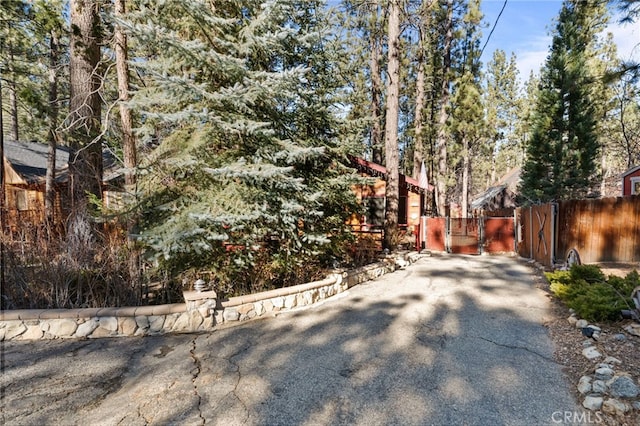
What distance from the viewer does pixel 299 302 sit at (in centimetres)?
532

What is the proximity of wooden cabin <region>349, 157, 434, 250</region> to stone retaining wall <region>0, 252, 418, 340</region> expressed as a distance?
13.6 ft

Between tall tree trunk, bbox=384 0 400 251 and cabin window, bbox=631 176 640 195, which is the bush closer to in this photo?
tall tree trunk, bbox=384 0 400 251

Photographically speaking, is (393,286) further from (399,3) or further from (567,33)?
(567,33)

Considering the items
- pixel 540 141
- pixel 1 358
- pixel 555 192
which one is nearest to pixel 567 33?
pixel 540 141

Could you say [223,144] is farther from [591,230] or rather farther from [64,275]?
[591,230]

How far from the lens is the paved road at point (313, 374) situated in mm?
2568

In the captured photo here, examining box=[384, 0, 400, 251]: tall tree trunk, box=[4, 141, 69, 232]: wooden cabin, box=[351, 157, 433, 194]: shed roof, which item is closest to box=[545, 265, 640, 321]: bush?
box=[384, 0, 400, 251]: tall tree trunk

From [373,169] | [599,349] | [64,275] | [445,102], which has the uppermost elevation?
[445,102]

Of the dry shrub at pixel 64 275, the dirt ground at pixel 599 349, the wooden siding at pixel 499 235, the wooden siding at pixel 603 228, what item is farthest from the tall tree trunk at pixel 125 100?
the wooden siding at pixel 499 235

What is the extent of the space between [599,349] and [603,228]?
642 cm

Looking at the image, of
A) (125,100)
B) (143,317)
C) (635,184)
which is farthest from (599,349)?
(635,184)

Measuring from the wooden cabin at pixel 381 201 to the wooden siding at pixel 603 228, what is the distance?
14.8ft

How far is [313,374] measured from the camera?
3176mm

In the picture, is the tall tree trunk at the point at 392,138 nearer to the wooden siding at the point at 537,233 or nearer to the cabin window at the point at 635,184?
the wooden siding at the point at 537,233
